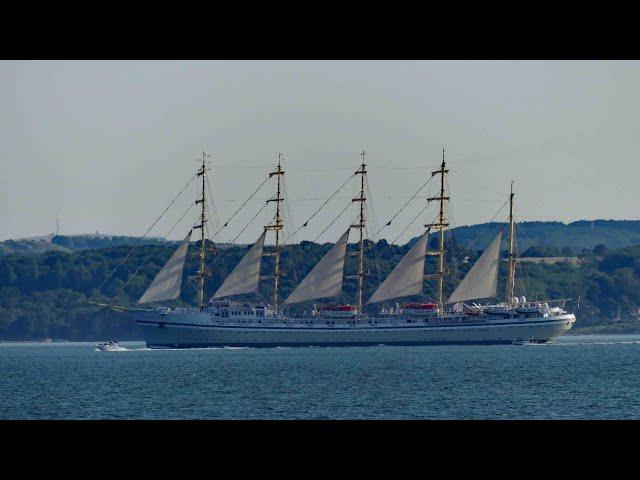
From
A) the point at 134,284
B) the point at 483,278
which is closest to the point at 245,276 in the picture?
the point at 483,278

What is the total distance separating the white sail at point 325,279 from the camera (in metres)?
102

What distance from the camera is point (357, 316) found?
109 meters

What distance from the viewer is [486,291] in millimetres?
102812

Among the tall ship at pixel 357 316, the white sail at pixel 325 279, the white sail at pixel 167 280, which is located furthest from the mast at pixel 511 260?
the white sail at pixel 167 280

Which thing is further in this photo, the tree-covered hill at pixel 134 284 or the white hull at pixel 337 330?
the tree-covered hill at pixel 134 284

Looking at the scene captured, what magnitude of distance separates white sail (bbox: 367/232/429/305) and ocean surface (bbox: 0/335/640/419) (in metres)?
26.6

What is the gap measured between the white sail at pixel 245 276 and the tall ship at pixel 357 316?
0.10 m

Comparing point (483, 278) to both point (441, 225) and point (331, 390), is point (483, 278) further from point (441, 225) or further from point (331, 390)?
point (331, 390)

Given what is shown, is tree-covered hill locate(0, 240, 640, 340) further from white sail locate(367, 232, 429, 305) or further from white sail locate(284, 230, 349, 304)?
white sail locate(284, 230, 349, 304)

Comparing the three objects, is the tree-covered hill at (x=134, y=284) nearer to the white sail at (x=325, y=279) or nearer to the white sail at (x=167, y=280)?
the white sail at (x=325, y=279)

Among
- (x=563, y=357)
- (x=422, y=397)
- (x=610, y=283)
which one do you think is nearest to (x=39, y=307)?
(x=610, y=283)
